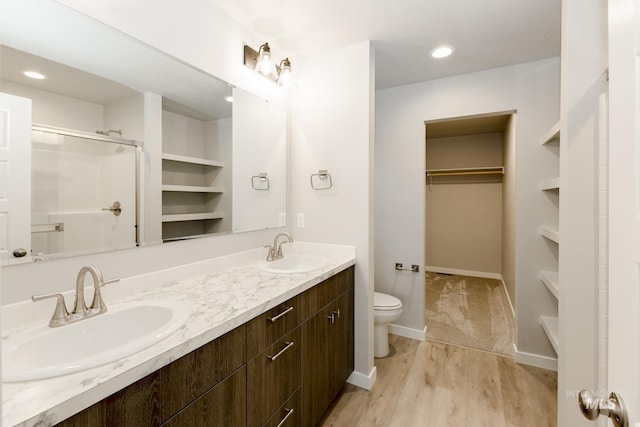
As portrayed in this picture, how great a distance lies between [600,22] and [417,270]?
6.69ft

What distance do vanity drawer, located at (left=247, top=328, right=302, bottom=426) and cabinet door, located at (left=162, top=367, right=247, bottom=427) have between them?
0.14 feet

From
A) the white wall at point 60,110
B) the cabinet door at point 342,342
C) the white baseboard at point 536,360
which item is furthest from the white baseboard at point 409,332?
the white wall at point 60,110

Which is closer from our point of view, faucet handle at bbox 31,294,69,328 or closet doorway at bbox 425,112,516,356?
faucet handle at bbox 31,294,69,328

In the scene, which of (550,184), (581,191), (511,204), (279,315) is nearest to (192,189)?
(279,315)

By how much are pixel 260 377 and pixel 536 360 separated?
7.56ft

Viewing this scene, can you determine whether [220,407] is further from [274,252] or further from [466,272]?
[466,272]

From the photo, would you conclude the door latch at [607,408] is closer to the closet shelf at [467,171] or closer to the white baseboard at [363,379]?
the white baseboard at [363,379]

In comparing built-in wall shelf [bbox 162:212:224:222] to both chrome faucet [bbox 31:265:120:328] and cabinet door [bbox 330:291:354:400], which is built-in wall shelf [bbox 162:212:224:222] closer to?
chrome faucet [bbox 31:265:120:328]

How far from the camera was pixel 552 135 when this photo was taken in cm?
203

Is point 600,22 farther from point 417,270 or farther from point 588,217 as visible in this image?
point 417,270

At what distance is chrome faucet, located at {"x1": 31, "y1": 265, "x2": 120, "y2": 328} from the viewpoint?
0.98 meters

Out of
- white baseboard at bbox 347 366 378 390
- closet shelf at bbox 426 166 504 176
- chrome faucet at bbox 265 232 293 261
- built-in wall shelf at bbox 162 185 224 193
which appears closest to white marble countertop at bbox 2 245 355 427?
chrome faucet at bbox 265 232 293 261

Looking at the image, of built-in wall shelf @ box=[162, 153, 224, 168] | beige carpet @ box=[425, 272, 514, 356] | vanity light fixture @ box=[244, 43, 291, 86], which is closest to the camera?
built-in wall shelf @ box=[162, 153, 224, 168]

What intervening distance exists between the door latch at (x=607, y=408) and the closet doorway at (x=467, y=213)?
10.5 ft
